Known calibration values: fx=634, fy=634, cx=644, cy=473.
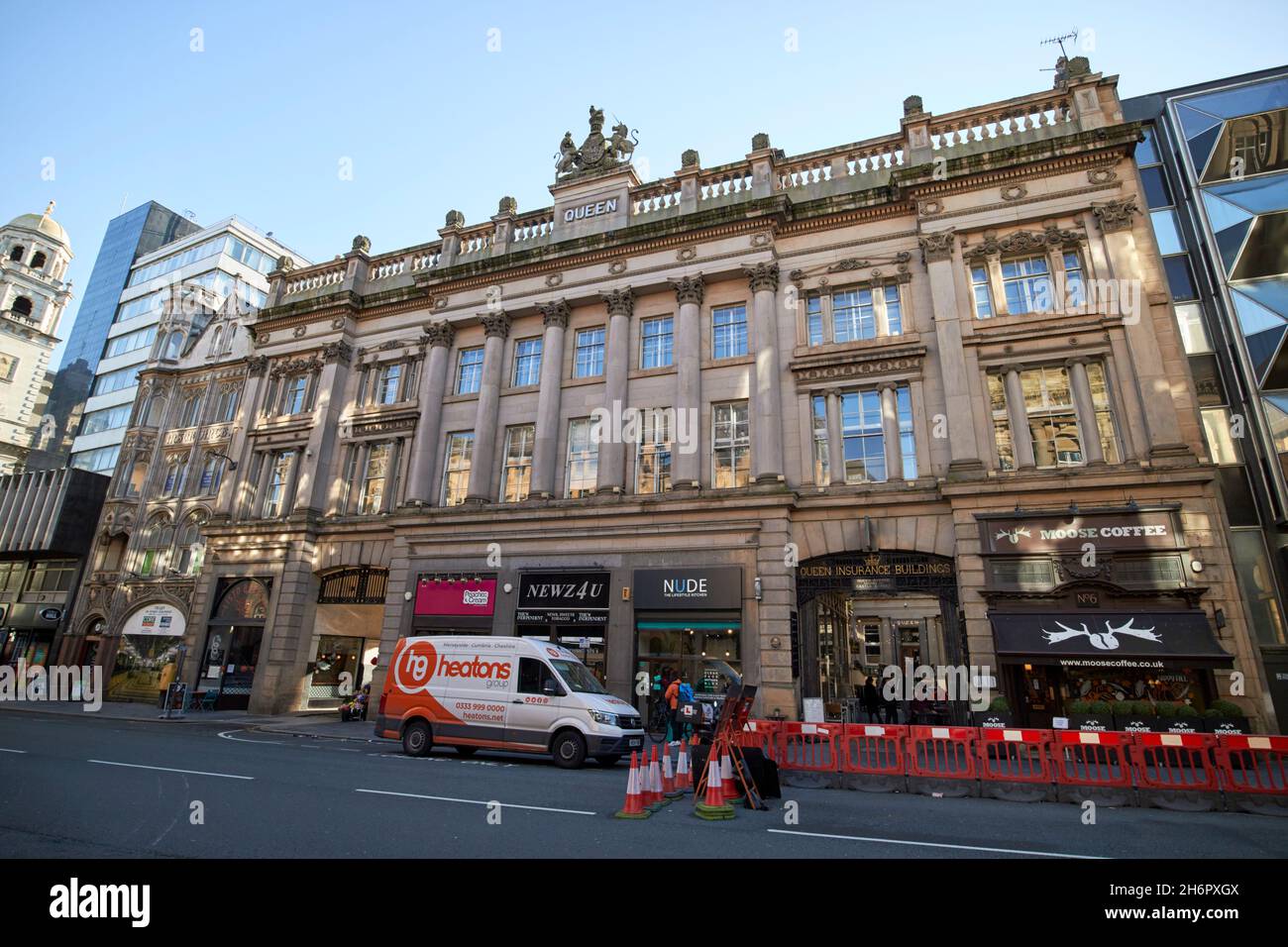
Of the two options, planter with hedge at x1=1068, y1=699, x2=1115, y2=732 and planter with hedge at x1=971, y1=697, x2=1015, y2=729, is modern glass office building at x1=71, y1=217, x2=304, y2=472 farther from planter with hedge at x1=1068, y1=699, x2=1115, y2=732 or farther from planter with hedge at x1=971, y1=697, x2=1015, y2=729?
planter with hedge at x1=1068, y1=699, x2=1115, y2=732

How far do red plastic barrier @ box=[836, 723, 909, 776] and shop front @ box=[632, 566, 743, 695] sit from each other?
716 centimetres

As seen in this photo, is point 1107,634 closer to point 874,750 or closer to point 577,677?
point 874,750

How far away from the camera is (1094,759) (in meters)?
10.4

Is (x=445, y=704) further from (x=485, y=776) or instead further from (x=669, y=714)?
(x=669, y=714)

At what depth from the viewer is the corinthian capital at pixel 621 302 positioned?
23.4 metres

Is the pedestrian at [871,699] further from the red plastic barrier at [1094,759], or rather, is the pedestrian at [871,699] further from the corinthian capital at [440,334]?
the corinthian capital at [440,334]

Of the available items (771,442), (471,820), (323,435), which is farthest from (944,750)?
(323,435)

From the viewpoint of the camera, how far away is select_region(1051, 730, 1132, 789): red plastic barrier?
32.9ft

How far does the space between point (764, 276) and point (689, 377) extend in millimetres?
4282

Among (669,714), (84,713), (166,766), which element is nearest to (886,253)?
(669,714)

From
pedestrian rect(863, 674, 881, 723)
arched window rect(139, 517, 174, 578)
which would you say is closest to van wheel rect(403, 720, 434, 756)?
pedestrian rect(863, 674, 881, 723)

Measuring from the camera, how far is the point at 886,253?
68.6 feet

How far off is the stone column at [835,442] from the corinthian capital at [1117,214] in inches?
342
